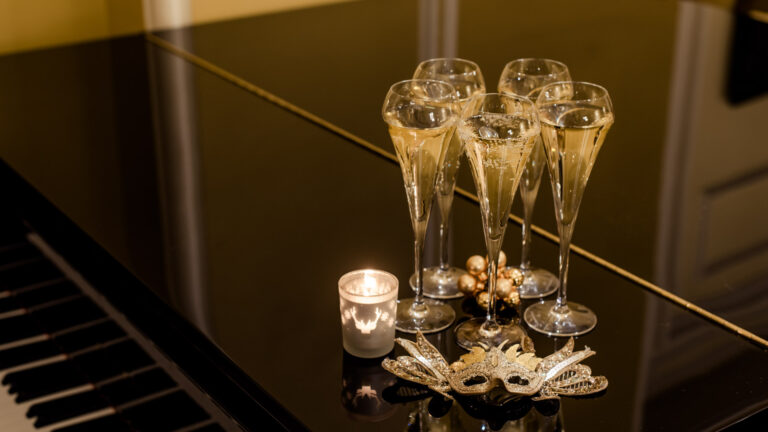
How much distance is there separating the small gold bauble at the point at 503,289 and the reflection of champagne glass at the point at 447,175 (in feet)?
0.22

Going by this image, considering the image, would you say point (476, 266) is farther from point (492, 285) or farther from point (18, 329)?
point (18, 329)

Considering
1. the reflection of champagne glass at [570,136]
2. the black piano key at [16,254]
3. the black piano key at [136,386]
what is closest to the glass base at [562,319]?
the reflection of champagne glass at [570,136]

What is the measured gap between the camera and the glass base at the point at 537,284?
1.20 meters

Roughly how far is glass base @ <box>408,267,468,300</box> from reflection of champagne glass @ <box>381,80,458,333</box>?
0.09m

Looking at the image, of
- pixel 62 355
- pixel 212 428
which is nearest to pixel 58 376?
pixel 62 355

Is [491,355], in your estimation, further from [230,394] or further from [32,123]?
[32,123]

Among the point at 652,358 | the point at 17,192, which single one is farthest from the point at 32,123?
the point at 652,358

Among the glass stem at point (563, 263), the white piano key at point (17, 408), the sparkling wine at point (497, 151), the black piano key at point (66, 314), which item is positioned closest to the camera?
the sparkling wine at point (497, 151)

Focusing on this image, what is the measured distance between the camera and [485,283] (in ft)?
3.84

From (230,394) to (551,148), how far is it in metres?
0.43

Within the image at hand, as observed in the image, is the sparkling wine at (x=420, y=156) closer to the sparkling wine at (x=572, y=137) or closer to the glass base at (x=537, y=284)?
the sparkling wine at (x=572, y=137)

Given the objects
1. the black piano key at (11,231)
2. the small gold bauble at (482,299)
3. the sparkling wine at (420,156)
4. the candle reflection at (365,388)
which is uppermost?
the sparkling wine at (420,156)

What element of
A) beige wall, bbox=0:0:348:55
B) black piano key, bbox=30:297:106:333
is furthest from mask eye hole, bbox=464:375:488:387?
beige wall, bbox=0:0:348:55

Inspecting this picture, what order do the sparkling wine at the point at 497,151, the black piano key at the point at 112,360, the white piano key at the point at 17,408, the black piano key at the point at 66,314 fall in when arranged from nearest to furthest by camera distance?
the sparkling wine at the point at 497,151 < the black piano key at the point at 112,360 < the black piano key at the point at 66,314 < the white piano key at the point at 17,408
